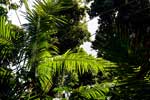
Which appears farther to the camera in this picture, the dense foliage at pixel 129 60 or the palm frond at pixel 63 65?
the palm frond at pixel 63 65

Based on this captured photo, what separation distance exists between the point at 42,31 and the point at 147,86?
277 centimetres

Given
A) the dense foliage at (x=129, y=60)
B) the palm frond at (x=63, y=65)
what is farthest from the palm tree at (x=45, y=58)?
the dense foliage at (x=129, y=60)

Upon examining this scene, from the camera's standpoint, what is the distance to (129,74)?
2.34 feet

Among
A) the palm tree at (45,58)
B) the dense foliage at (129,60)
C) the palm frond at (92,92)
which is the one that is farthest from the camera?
the palm tree at (45,58)

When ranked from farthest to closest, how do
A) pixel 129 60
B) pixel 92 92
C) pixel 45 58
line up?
1. pixel 45 58
2. pixel 92 92
3. pixel 129 60

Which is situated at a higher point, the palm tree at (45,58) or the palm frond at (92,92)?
the palm tree at (45,58)

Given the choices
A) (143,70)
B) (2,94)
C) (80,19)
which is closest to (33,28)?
(2,94)

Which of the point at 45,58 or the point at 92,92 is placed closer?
the point at 92,92

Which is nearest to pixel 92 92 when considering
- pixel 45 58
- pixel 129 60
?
pixel 45 58

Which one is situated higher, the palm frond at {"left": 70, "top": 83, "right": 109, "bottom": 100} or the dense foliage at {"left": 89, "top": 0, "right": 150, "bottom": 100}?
the dense foliage at {"left": 89, "top": 0, "right": 150, "bottom": 100}

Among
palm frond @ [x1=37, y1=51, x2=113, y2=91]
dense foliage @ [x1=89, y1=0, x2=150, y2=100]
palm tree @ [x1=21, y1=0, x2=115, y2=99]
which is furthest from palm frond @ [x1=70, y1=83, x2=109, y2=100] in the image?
dense foliage @ [x1=89, y1=0, x2=150, y2=100]

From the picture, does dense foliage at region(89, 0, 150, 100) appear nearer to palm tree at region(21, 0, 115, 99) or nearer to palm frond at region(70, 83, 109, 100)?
palm frond at region(70, 83, 109, 100)

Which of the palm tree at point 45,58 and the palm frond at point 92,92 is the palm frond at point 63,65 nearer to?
the palm tree at point 45,58

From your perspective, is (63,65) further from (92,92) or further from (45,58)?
(92,92)
